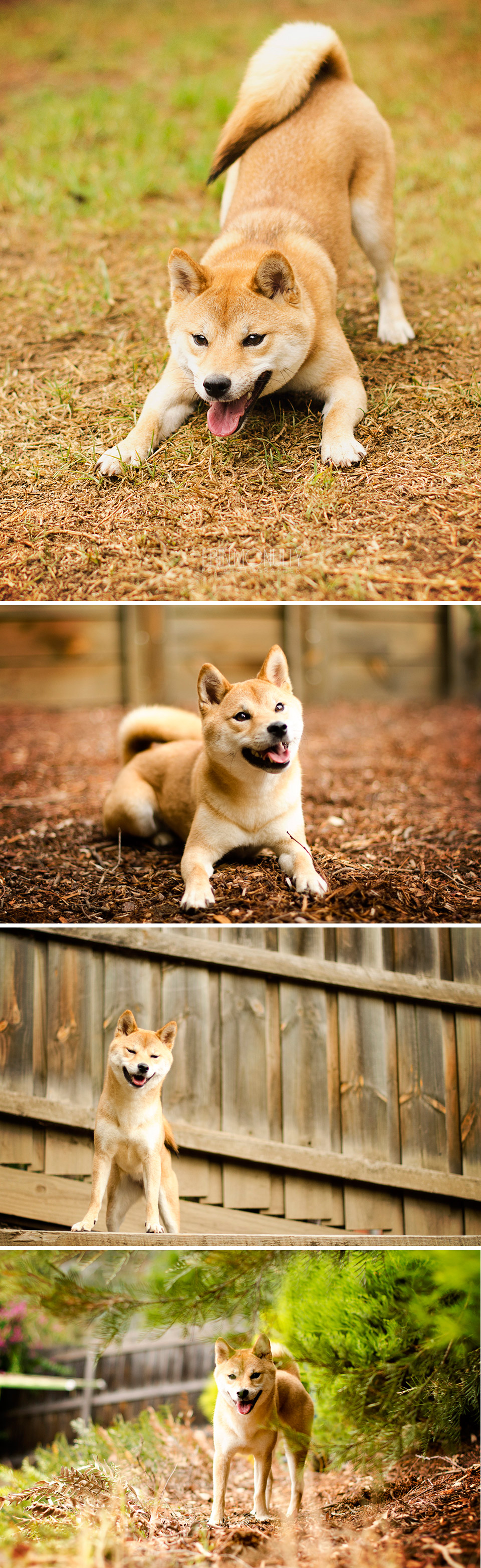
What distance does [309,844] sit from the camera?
400 centimetres

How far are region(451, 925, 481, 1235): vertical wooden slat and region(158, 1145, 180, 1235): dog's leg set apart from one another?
103cm

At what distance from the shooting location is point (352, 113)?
4.79m

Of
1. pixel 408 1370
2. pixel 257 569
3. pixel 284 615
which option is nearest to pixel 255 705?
pixel 257 569

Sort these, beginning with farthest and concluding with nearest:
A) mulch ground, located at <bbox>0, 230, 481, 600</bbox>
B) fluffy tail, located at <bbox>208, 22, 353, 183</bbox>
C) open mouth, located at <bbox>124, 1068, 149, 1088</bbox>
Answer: fluffy tail, located at <bbox>208, 22, 353, 183</bbox>, mulch ground, located at <bbox>0, 230, 481, 600</bbox>, open mouth, located at <bbox>124, 1068, 149, 1088</bbox>

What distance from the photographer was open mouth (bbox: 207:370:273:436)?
12.6 feet

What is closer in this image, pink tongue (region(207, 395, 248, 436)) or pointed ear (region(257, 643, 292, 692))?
pointed ear (region(257, 643, 292, 692))

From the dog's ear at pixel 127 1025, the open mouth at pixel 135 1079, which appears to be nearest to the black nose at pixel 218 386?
the dog's ear at pixel 127 1025

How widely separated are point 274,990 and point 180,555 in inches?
65.6

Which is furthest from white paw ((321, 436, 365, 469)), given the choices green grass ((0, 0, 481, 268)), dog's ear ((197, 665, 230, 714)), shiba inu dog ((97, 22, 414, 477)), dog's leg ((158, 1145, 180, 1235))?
dog's leg ((158, 1145, 180, 1235))

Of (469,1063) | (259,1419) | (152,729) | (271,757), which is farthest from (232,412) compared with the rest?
(259,1419)

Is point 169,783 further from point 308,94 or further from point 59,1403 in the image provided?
point 308,94

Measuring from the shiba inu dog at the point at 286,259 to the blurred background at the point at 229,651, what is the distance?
317 centimetres

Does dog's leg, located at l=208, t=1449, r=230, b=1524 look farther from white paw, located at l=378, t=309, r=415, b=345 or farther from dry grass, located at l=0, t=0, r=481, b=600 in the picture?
white paw, located at l=378, t=309, r=415, b=345

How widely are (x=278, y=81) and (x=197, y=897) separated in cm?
421
